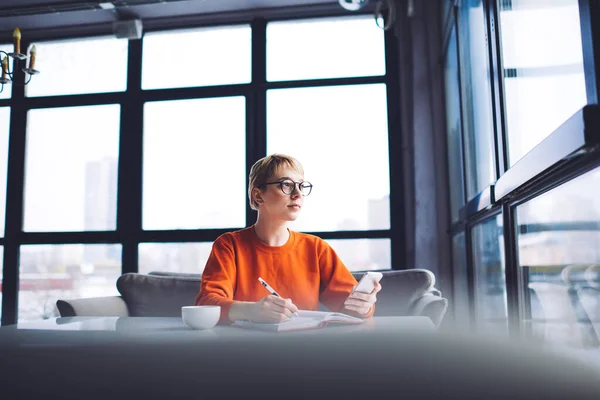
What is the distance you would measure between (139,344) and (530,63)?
4.78 ft

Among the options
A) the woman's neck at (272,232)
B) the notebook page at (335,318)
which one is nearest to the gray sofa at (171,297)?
the woman's neck at (272,232)

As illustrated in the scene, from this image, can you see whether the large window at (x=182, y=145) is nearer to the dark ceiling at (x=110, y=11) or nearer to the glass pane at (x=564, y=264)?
the dark ceiling at (x=110, y=11)

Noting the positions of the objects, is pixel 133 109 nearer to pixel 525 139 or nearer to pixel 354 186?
pixel 354 186

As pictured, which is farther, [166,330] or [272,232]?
[272,232]

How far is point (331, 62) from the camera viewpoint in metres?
4.09

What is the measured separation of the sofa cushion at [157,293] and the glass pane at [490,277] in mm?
1460

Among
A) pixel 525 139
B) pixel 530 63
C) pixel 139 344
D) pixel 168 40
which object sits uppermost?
pixel 168 40

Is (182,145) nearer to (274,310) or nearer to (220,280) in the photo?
(220,280)

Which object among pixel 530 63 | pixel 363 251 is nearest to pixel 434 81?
pixel 363 251

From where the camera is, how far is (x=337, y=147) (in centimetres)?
409

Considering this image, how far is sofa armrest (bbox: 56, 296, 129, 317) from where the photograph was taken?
2.23m

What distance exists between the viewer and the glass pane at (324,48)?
4.07 m

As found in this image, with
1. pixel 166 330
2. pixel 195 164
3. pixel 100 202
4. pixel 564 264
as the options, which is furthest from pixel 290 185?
pixel 100 202

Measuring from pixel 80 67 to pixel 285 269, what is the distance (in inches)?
143
